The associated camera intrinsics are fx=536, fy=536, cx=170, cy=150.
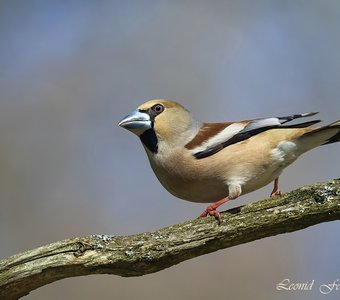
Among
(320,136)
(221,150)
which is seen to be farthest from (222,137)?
(320,136)

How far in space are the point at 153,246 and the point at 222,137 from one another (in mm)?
1469

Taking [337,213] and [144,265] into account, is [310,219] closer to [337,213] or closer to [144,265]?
[337,213]

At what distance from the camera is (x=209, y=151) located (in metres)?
3.96

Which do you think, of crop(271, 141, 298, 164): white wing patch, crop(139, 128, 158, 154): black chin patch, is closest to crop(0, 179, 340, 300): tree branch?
crop(271, 141, 298, 164): white wing patch

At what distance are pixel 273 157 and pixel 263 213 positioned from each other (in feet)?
3.94

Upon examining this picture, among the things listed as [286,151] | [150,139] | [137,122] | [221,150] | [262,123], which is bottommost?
[286,151]

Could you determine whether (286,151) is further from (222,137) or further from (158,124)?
(158,124)

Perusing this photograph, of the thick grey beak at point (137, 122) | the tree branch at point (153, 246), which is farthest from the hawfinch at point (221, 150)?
the tree branch at point (153, 246)

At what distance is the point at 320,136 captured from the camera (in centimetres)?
394

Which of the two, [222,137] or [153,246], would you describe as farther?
[222,137]

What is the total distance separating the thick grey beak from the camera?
406 centimetres

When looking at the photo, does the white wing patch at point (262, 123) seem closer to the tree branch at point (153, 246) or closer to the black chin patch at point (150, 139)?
the black chin patch at point (150, 139)

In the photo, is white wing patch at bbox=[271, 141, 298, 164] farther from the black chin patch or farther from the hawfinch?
the black chin patch

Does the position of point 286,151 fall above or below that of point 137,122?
below
